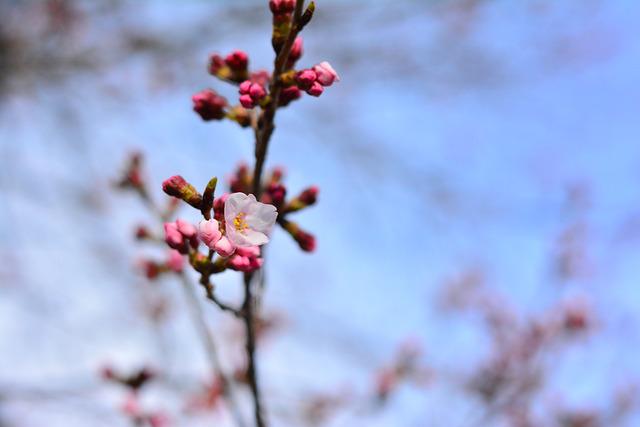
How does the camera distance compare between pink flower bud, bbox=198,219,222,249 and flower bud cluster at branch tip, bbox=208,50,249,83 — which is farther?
flower bud cluster at branch tip, bbox=208,50,249,83

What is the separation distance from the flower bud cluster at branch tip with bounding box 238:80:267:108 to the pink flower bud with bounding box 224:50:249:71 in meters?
0.22

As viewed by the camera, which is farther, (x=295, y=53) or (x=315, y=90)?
(x=295, y=53)

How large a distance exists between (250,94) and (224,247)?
0.39 metres

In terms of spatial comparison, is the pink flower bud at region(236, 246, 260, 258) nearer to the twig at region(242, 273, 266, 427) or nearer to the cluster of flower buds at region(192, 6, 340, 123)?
the twig at region(242, 273, 266, 427)

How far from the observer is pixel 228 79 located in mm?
1701

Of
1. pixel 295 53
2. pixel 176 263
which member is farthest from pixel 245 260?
pixel 176 263

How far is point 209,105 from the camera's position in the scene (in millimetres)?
1665

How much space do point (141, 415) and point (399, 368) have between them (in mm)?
1902

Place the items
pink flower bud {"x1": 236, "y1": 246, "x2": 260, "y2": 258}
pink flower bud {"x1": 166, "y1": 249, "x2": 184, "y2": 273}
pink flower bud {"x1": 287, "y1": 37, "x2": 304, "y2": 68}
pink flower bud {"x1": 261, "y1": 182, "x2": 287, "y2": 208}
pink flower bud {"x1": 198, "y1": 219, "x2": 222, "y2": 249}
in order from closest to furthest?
1. pink flower bud {"x1": 198, "y1": 219, "x2": 222, "y2": 249}
2. pink flower bud {"x1": 236, "y1": 246, "x2": 260, "y2": 258}
3. pink flower bud {"x1": 287, "y1": 37, "x2": 304, "y2": 68}
4. pink flower bud {"x1": 261, "y1": 182, "x2": 287, "y2": 208}
5. pink flower bud {"x1": 166, "y1": 249, "x2": 184, "y2": 273}

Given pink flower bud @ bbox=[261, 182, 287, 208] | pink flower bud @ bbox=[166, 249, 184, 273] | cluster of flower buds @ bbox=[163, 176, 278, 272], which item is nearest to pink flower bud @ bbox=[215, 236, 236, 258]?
cluster of flower buds @ bbox=[163, 176, 278, 272]

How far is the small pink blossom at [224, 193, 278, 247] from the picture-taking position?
4.54ft

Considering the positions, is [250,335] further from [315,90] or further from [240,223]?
[315,90]

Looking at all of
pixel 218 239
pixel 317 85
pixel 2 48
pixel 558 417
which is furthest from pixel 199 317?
pixel 2 48

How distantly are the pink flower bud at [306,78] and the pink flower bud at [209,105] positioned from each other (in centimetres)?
32
